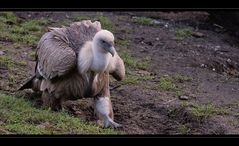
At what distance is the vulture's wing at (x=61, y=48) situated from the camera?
5988 millimetres

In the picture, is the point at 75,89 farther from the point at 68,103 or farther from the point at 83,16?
the point at 83,16

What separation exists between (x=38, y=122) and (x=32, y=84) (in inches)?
40.4

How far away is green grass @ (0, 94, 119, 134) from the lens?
5434mm

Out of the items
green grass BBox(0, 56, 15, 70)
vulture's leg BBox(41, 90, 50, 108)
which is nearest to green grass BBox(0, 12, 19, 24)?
green grass BBox(0, 56, 15, 70)

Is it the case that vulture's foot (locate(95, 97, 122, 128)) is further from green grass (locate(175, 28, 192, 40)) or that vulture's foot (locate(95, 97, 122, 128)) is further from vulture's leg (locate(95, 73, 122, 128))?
green grass (locate(175, 28, 192, 40))

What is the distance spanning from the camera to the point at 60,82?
20.2 feet

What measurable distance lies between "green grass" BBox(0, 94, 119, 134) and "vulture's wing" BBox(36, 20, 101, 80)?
401 millimetres

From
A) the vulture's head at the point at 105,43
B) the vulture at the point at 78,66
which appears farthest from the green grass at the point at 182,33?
the vulture's head at the point at 105,43

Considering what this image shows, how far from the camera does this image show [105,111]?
20.3 feet

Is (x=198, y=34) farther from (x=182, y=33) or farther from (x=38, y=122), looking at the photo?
(x=38, y=122)

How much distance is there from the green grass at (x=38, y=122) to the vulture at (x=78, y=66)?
241 mm

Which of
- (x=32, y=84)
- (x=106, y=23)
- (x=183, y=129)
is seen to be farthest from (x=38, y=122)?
(x=106, y=23)

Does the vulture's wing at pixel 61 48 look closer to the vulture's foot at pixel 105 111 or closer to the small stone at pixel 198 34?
the vulture's foot at pixel 105 111
